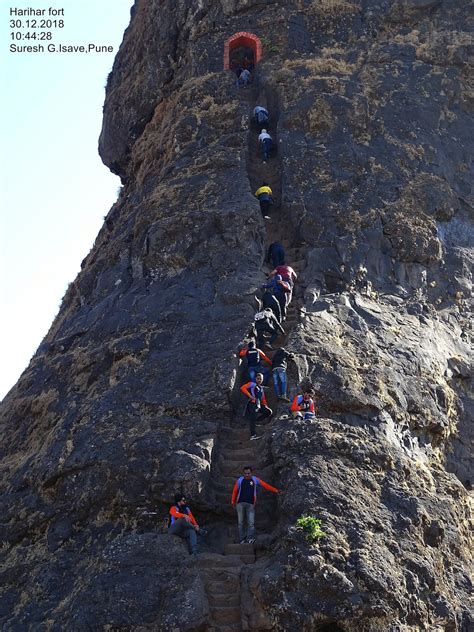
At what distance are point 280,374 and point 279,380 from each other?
13cm

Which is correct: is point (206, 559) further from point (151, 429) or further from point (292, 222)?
point (292, 222)

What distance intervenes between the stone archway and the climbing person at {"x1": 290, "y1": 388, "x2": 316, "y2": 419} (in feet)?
54.0

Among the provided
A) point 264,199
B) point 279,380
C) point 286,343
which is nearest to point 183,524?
point 279,380

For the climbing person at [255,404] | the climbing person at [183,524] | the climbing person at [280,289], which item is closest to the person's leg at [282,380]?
the climbing person at [255,404]

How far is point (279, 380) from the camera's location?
1923cm

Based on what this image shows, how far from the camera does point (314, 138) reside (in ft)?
89.6

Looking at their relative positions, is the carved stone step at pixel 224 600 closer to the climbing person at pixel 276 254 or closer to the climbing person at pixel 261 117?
the climbing person at pixel 276 254

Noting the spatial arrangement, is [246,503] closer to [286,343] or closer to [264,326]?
[286,343]

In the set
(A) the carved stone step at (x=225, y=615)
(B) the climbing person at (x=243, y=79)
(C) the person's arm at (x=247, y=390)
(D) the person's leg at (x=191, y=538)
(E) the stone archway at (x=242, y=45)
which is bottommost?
(A) the carved stone step at (x=225, y=615)

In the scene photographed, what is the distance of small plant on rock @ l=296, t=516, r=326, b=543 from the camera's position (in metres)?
15.3

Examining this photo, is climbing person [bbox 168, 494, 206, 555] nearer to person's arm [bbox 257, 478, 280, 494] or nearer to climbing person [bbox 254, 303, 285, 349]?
person's arm [bbox 257, 478, 280, 494]

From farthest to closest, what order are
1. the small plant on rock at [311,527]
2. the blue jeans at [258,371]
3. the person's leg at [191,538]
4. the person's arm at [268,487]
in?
the blue jeans at [258,371]
the person's arm at [268,487]
the person's leg at [191,538]
the small plant on rock at [311,527]

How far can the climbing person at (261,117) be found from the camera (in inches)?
1134

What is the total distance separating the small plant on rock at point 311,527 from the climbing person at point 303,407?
2.94m
